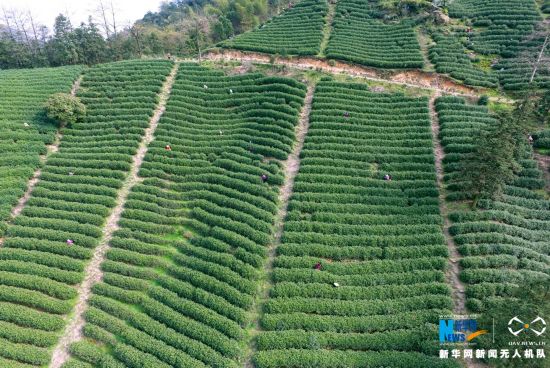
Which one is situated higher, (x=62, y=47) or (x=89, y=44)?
(x=89, y=44)

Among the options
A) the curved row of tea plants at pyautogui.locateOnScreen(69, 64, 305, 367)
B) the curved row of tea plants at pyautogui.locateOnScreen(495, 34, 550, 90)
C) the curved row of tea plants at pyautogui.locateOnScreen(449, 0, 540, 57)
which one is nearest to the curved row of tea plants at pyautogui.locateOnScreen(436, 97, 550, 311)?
the curved row of tea plants at pyautogui.locateOnScreen(69, 64, 305, 367)

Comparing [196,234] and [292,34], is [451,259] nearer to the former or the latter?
[196,234]

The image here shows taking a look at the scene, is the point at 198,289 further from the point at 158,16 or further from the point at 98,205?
the point at 158,16

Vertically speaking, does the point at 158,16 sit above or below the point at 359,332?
above

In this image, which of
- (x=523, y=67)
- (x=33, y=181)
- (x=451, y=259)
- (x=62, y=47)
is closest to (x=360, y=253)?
(x=451, y=259)

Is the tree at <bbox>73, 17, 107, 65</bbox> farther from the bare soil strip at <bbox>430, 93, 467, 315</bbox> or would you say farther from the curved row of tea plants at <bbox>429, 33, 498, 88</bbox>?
the bare soil strip at <bbox>430, 93, 467, 315</bbox>

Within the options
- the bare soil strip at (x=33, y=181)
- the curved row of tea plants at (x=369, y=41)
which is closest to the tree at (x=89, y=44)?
the bare soil strip at (x=33, y=181)

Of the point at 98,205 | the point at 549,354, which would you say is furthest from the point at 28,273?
the point at 549,354
